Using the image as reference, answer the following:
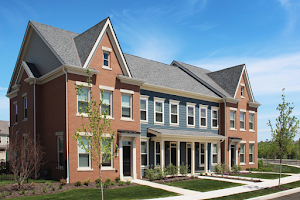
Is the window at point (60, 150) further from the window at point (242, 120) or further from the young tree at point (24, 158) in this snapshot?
the window at point (242, 120)

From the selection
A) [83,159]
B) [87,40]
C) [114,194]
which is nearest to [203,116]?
[87,40]

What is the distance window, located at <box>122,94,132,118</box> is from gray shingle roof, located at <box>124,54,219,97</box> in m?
3.34

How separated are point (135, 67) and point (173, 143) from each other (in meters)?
7.81

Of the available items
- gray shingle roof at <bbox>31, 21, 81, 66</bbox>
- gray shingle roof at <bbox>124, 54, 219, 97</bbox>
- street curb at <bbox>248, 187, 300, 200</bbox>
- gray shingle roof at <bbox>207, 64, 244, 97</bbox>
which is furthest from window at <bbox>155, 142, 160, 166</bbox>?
gray shingle roof at <bbox>207, 64, 244, 97</bbox>

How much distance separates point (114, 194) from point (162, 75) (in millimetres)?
14978

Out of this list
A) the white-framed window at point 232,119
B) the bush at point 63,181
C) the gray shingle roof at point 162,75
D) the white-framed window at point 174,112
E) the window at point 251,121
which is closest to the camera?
the bush at point 63,181

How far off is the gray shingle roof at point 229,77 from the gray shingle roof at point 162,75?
276 cm

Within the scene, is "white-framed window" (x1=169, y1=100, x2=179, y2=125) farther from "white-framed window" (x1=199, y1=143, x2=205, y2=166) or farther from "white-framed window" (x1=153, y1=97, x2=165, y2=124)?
"white-framed window" (x1=199, y1=143, x2=205, y2=166)

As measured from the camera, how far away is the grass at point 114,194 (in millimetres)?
14594

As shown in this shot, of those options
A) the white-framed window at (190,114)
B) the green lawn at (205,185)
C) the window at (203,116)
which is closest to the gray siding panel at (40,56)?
the green lawn at (205,185)

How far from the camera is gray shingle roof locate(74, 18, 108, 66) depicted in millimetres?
20234

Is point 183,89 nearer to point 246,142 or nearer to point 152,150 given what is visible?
point 152,150

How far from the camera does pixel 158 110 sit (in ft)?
82.7

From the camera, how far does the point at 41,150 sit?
20859 millimetres
